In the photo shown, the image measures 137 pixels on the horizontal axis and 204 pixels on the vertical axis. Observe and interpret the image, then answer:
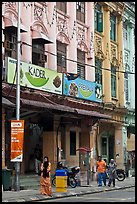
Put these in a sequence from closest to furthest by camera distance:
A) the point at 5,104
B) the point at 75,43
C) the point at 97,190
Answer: the point at 5,104 < the point at 97,190 < the point at 75,43

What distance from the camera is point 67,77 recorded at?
29.8 meters

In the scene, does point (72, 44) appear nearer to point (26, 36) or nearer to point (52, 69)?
point (52, 69)

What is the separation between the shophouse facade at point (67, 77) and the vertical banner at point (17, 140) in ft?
3.62

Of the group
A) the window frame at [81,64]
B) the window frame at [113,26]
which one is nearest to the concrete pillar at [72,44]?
the window frame at [81,64]

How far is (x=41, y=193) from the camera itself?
2270cm

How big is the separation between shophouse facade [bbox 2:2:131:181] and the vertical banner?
1.10 meters

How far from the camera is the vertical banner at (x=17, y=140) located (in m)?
22.5

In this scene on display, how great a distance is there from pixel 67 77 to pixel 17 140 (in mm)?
8196

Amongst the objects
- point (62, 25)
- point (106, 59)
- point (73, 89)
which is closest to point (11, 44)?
point (73, 89)

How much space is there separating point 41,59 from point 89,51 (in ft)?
21.9

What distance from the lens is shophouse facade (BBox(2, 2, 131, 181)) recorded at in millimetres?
26219

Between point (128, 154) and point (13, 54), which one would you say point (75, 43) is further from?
point (128, 154)

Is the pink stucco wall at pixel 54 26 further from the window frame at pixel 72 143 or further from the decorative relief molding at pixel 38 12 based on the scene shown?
the window frame at pixel 72 143

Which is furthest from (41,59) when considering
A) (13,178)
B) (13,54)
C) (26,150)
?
(13,178)
